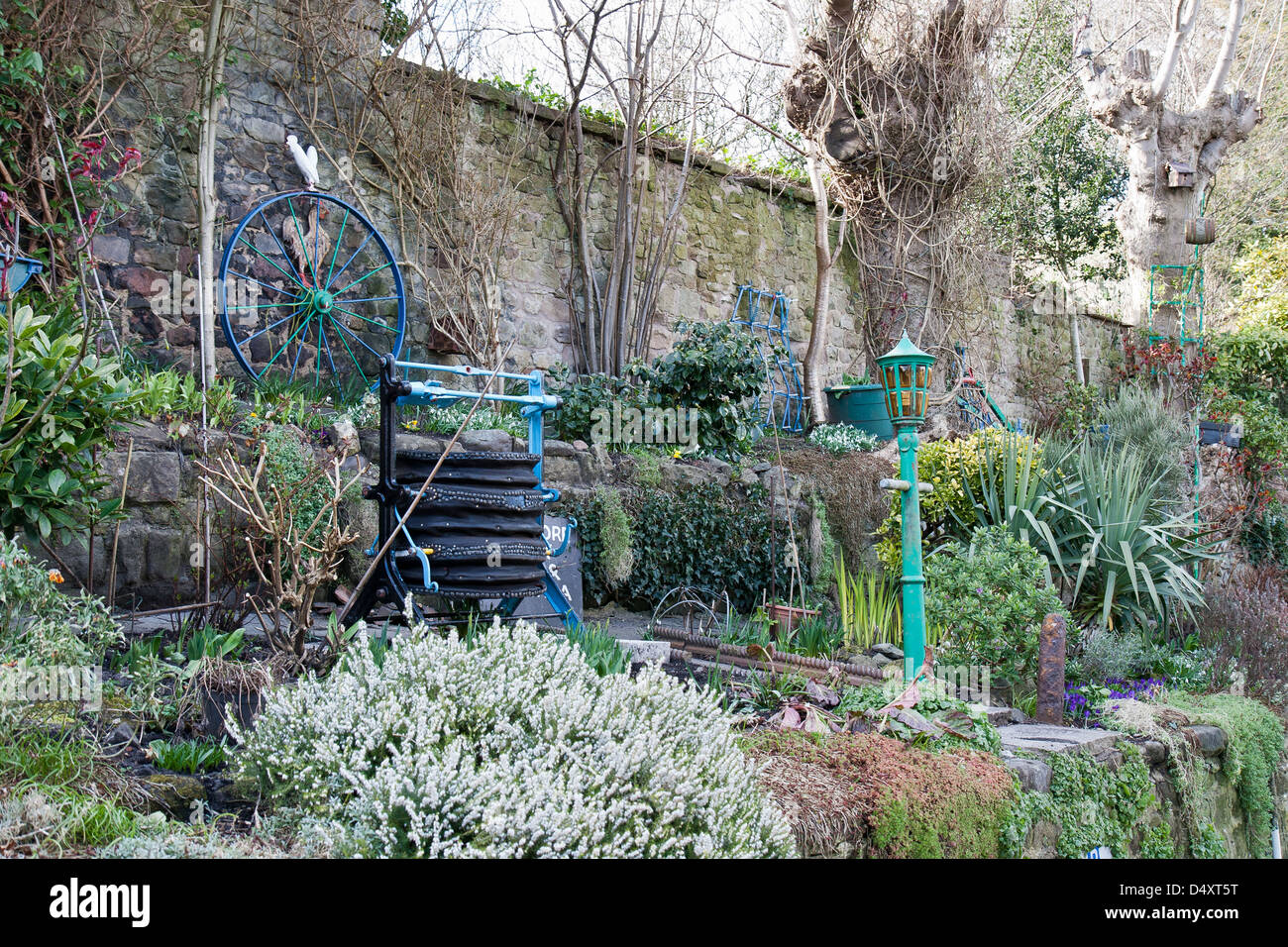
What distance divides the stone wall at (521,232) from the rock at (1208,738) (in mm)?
5340

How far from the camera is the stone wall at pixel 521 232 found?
608 cm

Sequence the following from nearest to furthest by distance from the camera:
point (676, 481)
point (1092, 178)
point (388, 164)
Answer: point (676, 481) < point (388, 164) < point (1092, 178)

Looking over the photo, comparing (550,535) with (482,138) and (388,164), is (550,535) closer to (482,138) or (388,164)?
(388,164)

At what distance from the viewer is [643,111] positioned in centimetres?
835

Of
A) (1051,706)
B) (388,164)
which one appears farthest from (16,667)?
(388,164)

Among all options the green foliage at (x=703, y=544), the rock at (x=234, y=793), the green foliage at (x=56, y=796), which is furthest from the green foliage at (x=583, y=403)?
the green foliage at (x=56, y=796)

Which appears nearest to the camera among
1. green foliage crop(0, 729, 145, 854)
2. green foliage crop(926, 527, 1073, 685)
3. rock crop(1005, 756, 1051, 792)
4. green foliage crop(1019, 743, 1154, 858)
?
green foliage crop(0, 729, 145, 854)

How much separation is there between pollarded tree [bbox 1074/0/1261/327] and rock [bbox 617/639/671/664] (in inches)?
376

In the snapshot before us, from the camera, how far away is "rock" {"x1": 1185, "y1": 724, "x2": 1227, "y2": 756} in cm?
404

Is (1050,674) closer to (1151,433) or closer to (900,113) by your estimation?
(1151,433)

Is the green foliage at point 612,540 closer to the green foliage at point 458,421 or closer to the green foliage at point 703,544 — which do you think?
the green foliage at point 703,544

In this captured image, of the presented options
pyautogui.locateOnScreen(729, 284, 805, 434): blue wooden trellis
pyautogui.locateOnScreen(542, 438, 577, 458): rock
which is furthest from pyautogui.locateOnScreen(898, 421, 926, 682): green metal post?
pyautogui.locateOnScreen(729, 284, 805, 434): blue wooden trellis

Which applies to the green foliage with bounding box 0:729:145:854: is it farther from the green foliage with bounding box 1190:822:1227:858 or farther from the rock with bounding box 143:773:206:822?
the green foliage with bounding box 1190:822:1227:858

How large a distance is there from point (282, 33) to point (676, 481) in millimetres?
4173
